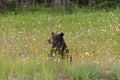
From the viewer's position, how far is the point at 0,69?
654cm

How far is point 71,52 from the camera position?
8375mm

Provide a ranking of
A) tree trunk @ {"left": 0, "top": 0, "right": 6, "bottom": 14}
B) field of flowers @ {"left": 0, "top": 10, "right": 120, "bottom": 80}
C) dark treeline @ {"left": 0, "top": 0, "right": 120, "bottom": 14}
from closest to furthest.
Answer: field of flowers @ {"left": 0, "top": 10, "right": 120, "bottom": 80} → tree trunk @ {"left": 0, "top": 0, "right": 6, "bottom": 14} → dark treeline @ {"left": 0, "top": 0, "right": 120, "bottom": 14}

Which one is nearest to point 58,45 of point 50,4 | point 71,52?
point 71,52

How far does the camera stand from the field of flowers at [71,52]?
250 inches

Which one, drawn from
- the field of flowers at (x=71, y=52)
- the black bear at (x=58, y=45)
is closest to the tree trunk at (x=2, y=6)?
the field of flowers at (x=71, y=52)

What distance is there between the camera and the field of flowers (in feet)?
20.8

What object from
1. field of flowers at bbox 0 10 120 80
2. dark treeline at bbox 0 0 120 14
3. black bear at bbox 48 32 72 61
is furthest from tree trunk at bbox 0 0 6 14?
black bear at bbox 48 32 72 61

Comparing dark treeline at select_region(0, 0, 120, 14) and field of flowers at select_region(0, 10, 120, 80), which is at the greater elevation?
field of flowers at select_region(0, 10, 120, 80)

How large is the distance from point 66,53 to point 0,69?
158 cm

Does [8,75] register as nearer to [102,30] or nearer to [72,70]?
[72,70]

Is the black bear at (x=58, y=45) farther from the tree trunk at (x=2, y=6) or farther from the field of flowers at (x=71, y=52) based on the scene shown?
the tree trunk at (x=2, y=6)

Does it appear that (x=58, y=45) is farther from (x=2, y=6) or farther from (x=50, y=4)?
(x=50, y=4)

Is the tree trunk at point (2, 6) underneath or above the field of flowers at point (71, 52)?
underneath

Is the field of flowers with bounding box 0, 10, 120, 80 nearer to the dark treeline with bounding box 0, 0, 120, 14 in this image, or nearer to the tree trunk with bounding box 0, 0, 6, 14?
the tree trunk with bounding box 0, 0, 6, 14
